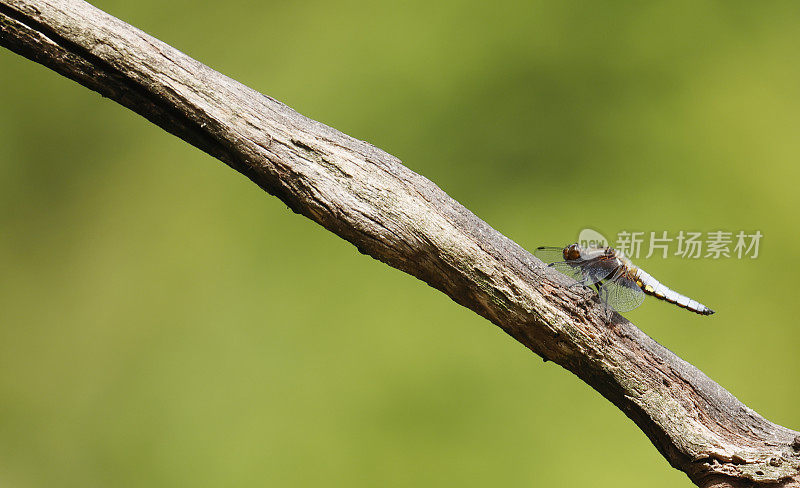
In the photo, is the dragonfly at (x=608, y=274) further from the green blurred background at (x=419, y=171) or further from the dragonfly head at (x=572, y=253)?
the green blurred background at (x=419, y=171)

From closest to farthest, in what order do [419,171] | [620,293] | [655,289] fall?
[620,293] → [655,289] → [419,171]

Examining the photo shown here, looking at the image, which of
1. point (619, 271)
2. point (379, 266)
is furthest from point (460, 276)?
point (379, 266)

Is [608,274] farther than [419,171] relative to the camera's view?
No

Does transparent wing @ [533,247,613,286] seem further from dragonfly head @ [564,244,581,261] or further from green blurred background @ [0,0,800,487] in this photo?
green blurred background @ [0,0,800,487]

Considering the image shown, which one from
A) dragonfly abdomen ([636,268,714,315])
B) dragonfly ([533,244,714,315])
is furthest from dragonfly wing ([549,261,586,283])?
dragonfly abdomen ([636,268,714,315])

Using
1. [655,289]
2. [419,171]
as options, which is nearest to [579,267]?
[655,289]

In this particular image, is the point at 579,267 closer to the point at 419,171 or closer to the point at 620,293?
the point at 620,293

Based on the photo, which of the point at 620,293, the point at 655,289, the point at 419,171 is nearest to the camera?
the point at 620,293

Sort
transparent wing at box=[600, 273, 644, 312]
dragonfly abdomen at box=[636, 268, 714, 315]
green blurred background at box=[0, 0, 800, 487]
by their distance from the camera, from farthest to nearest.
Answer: green blurred background at box=[0, 0, 800, 487] → dragonfly abdomen at box=[636, 268, 714, 315] → transparent wing at box=[600, 273, 644, 312]
